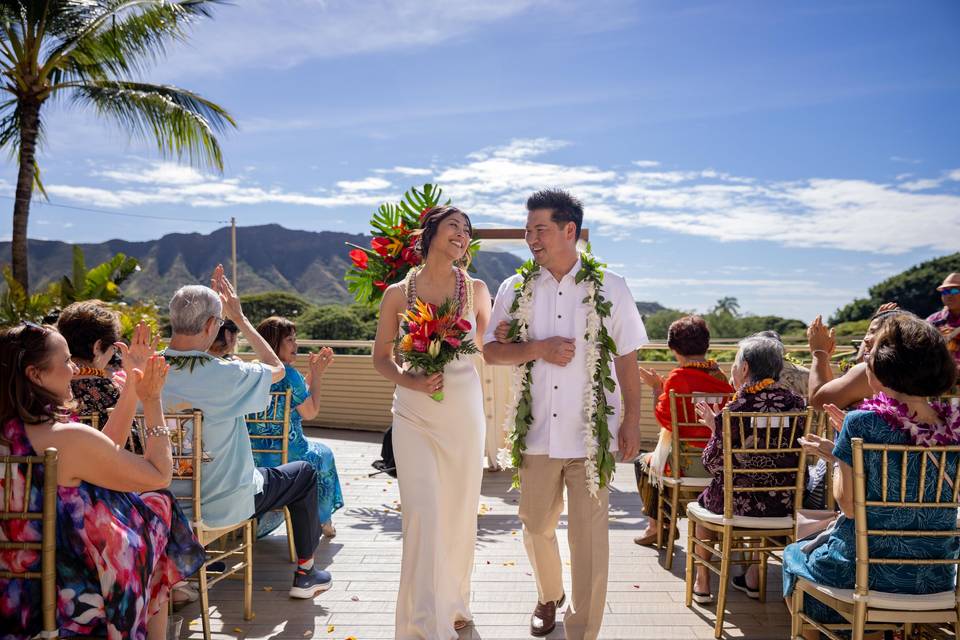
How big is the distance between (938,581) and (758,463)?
3.86 feet

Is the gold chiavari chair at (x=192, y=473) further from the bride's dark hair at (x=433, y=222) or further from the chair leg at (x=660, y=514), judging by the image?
the chair leg at (x=660, y=514)

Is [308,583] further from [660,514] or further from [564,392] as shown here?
[660,514]

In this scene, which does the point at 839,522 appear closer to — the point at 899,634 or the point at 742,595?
the point at 899,634

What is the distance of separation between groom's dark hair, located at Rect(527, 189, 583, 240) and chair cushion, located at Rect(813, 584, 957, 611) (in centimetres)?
199

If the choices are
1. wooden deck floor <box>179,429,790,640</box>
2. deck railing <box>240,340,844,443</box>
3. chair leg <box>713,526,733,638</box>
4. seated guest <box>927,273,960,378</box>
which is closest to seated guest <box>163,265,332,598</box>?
wooden deck floor <box>179,429,790,640</box>

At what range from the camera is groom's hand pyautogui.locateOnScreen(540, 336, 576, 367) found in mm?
3484

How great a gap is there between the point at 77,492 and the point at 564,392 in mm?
2105

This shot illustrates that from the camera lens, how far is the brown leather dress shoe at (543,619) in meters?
3.79

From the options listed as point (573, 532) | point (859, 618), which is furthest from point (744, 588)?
point (859, 618)

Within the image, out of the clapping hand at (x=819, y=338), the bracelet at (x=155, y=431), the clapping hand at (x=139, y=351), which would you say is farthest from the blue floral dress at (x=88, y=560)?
the clapping hand at (x=819, y=338)

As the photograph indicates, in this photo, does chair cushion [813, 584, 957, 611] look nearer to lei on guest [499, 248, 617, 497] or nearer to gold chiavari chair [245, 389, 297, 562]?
lei on guest [499, 248, 617, 497]

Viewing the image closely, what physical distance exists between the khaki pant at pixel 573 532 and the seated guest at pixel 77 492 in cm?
173

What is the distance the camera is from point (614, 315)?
144 inches

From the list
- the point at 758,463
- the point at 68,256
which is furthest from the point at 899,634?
the point at 68,256
